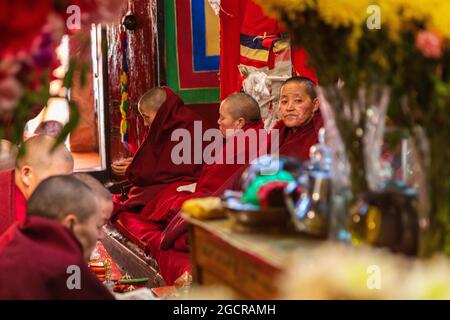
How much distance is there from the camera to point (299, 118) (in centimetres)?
426

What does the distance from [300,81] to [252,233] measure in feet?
8.69

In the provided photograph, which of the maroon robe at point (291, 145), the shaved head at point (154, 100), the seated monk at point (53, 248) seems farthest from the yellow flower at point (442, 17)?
the shaved head at point (154, 100)

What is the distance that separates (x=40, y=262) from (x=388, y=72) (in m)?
0.96

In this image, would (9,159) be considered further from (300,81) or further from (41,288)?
(41,288)

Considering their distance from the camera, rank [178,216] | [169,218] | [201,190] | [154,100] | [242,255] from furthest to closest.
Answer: [154,100] → [169,218] → [201,190] → [178,216] → [242,255]

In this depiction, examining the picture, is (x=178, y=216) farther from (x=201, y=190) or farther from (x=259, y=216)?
(x=259, y=216)

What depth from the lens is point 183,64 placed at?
736cm

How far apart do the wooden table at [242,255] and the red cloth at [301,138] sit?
82.3 inches

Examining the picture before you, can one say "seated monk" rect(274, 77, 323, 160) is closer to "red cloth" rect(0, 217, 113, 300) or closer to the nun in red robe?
the nun in red robe

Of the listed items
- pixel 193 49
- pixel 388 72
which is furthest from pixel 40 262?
pixel 193 49

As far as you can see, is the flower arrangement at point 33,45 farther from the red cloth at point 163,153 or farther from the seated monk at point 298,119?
the red cloth at point 163,153

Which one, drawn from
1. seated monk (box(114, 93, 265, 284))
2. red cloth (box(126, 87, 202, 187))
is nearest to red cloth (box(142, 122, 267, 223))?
seated monk (box(114, 93, 265, 284))

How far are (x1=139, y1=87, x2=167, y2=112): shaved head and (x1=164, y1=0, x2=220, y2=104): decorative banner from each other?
946 millimetres
